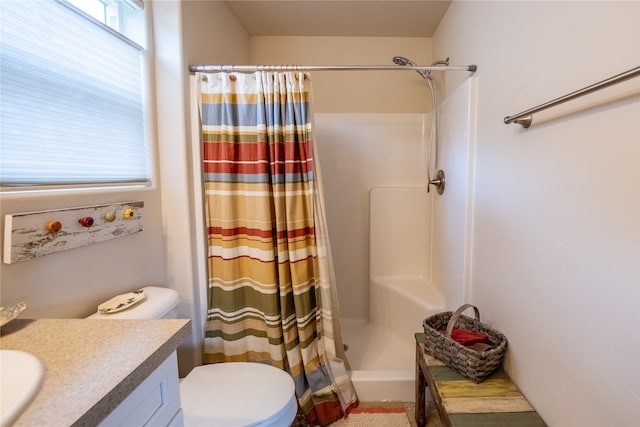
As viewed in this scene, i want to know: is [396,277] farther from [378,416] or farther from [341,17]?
[341,17]

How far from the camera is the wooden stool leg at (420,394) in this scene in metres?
1.46

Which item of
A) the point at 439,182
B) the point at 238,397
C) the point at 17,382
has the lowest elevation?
the point at 238,397

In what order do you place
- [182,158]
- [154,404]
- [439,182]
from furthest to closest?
[439,182] → [182,158] → [154,404]

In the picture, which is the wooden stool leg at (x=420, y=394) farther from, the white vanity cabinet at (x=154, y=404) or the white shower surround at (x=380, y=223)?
the white vanity cabinet at (x=154, y=404)

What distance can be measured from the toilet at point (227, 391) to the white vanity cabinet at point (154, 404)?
0.37 metres

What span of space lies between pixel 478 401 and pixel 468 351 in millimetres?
166

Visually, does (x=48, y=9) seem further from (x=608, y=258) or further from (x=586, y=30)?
(x=608, y=258)

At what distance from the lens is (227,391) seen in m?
1.18

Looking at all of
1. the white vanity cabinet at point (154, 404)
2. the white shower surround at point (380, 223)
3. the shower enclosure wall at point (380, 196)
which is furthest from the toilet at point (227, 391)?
the shower enclosure wall at point (380, 196)

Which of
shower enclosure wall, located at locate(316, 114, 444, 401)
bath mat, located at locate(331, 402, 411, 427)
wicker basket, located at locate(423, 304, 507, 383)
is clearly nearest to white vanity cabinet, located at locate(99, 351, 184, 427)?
wicker basket, located at locate(423, 304, 507, 383)

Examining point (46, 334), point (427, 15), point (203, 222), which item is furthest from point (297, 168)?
point (427, 15)

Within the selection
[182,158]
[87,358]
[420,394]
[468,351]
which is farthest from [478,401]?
[182,158]

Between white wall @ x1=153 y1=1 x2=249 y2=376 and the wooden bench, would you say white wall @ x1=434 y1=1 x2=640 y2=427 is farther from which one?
white wall @ x1=153 y1=1 x2=249 y2=376

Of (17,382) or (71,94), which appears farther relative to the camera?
(71,94)
